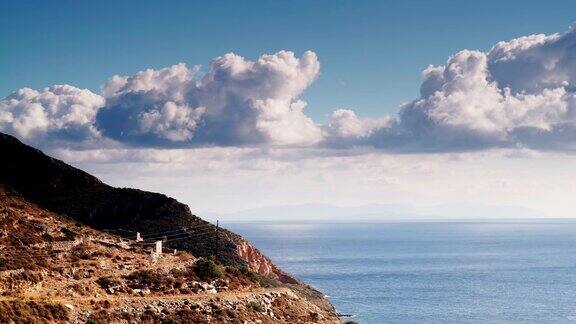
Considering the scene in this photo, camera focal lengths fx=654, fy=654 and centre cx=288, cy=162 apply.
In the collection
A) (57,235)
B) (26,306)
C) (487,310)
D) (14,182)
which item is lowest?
(487,310)

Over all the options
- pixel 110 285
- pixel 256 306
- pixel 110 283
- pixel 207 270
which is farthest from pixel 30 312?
pixel 207 270

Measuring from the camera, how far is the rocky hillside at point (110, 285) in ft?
214

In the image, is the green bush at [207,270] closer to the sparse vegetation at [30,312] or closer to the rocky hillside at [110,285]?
the rocky hillside at [110,285]

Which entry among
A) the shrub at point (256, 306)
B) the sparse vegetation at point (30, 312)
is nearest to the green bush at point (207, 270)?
the shrub at point (256, 306)

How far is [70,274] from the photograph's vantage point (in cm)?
7425

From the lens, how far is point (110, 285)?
7388 centimetres

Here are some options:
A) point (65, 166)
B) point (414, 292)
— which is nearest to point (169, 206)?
point (65, 166)

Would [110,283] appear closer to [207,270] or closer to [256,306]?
[207,270]

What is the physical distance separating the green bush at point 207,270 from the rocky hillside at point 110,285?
0.42 feet

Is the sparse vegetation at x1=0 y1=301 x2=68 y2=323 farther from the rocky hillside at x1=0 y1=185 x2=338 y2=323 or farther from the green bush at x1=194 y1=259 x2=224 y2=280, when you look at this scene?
the green bush at x1=194 y1=259 x2=224 y2=280

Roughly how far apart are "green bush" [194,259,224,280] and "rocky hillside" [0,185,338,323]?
0.13 metres

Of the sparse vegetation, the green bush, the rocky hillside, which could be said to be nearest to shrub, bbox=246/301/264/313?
the rocky hillside

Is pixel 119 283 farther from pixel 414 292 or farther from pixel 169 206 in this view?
pixel 414 292

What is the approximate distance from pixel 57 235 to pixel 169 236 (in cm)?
6753
